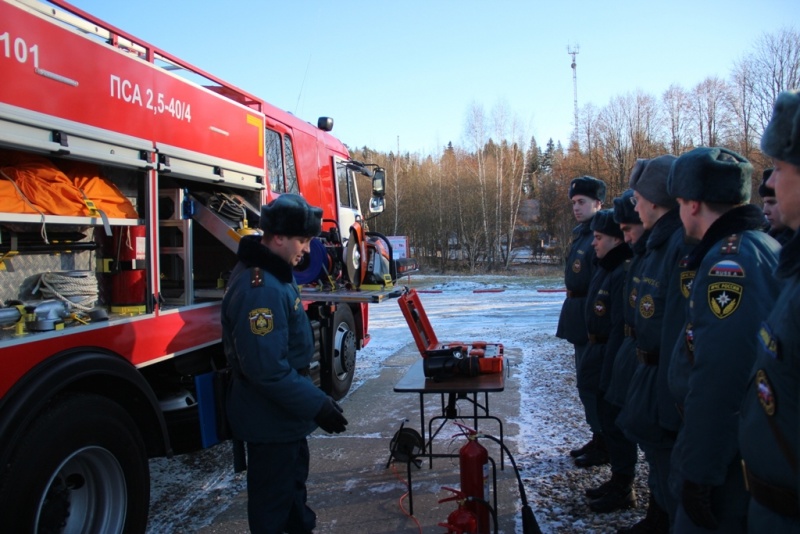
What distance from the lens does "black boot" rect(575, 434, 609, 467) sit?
4449 mm

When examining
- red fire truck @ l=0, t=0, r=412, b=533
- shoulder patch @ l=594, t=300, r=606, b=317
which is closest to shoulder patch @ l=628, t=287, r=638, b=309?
shoulder patch @ l=594, t=300, r=606, b=317

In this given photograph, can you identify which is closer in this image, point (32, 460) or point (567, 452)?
point (32, 460)

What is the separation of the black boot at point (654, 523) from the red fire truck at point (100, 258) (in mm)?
2651

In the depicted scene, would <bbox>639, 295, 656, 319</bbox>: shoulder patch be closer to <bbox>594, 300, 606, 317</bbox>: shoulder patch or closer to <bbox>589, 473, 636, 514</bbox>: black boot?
<bbox>594, 300, 606, 317</bbox>: shoulder patch

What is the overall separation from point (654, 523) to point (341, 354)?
12.3 ft

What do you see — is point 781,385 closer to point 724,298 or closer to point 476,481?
point 724,298

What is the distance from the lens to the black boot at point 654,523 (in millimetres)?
3295

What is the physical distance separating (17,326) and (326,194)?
4493 millimetres

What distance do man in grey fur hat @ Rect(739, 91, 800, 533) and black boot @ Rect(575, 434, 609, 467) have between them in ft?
10.2

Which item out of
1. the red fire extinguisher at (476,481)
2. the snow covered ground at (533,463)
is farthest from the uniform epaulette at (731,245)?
the snow covered ground at (533,463)

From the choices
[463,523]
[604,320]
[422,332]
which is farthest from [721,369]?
[422,332]

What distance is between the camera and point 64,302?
9.55 ft

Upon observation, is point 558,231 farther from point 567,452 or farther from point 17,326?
point 17,326

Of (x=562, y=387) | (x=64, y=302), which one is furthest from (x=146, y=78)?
(x=562, y=387)
